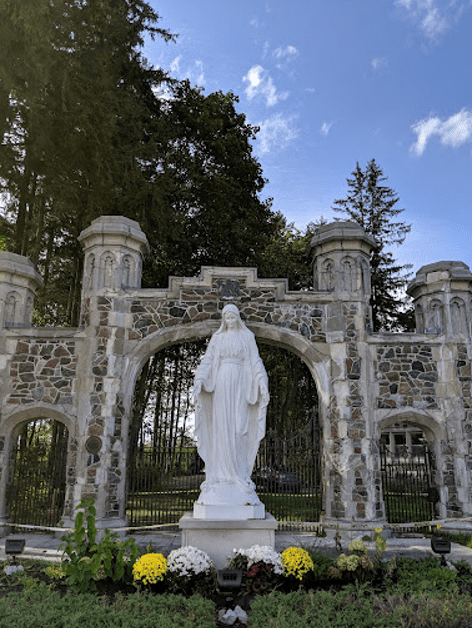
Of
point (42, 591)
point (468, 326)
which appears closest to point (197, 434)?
point (42, 591)

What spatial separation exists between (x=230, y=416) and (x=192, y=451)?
5.53m

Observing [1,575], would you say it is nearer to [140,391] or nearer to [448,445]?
[448,445]

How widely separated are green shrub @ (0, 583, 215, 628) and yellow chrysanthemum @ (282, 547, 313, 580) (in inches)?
40.0

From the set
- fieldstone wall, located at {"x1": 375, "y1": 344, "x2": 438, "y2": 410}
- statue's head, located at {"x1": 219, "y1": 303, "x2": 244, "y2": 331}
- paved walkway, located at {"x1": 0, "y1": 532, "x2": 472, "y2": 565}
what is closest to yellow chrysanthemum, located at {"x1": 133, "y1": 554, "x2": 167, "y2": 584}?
paved walkway, located at {"x1": 0, "y1": 532, "x2": 472, "y2": 565}

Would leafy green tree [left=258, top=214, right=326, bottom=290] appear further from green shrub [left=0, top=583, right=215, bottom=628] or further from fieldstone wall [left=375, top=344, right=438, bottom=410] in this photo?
green shrub [left=0, top=583, right=215, bottom=628]

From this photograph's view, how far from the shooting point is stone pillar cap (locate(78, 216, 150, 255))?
10.0 meters

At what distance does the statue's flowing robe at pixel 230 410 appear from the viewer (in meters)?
5.98

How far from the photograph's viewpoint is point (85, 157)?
12461mm

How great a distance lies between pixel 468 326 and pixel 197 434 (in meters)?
6.39

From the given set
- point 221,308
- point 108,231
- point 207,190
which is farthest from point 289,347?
point 207,190

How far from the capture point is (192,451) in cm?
1130

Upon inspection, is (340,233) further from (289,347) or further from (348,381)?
(348,381)

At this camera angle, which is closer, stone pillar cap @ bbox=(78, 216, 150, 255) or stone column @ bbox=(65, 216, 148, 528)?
stone column @ bbox=(65, 216, 148, 528)

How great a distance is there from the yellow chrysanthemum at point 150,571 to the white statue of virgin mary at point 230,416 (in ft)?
2.55
